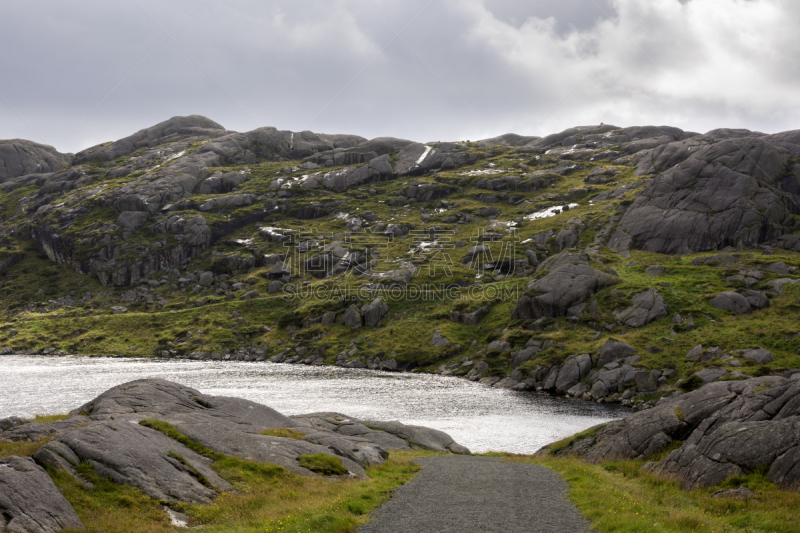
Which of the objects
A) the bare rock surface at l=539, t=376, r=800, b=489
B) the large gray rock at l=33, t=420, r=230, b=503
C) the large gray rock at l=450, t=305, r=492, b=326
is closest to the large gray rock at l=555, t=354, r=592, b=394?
the large gray rock at l=450, t=305, r=492, b=326

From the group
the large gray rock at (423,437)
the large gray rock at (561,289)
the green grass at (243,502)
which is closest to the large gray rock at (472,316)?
the large gray rock at (561,289)

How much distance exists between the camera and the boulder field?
53.7 ft

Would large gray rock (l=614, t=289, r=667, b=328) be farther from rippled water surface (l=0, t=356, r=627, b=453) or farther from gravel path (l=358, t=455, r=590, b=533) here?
gravel path (l=358, t=455, r=590, b=533)

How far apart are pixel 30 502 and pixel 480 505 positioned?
1895 cm

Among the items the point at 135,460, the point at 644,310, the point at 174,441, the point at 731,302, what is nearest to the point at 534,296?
the point at 644,310

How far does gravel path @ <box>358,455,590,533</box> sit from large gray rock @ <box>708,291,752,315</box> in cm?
8119

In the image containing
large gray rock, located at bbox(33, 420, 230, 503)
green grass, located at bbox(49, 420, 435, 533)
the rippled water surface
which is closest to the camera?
green grass, located at bbox(49, 420, 435, 533)

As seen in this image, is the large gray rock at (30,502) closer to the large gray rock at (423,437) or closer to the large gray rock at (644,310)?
the large gray rock at (423,437)

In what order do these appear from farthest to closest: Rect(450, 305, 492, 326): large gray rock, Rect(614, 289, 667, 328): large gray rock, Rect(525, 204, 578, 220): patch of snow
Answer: Rect(525, 204, 578, 220): patch of snow, Rect(450, 305, 492, 326): large gray rock, Rect(614, 289, 667, 328): large gray rock

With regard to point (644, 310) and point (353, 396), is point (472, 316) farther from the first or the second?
point (353, 396)

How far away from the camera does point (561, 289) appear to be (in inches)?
4316

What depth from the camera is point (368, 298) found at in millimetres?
142750

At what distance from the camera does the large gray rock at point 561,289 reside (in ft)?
353

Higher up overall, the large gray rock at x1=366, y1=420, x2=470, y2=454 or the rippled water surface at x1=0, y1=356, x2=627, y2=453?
the large gray rock at x1=366, y1=420, x2=470, y2=454
